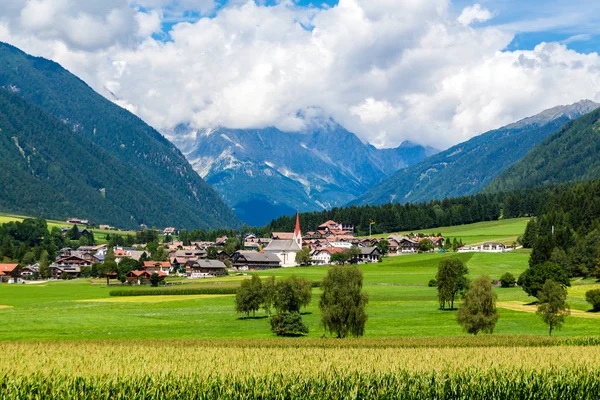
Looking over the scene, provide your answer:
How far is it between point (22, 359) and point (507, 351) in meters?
28.9

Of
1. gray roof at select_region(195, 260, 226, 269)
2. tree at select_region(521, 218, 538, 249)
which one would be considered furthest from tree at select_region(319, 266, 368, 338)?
tree at select_region(521, 218, 538, 249)

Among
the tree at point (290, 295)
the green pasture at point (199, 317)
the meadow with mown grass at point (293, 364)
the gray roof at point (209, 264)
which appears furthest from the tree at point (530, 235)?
the tree at point (290, 295)

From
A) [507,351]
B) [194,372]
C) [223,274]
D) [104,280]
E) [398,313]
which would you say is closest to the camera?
[194,372]

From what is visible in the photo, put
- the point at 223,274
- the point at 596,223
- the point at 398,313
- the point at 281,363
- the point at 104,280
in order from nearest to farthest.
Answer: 1. the point at 281,363
2. the point at 398,313
3. the point at 596,223
4. the point at 104,280
5. the point at 223,274

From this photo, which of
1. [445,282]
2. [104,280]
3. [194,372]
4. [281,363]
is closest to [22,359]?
[194,372]

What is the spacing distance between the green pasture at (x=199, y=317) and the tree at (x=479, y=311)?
1597 mm

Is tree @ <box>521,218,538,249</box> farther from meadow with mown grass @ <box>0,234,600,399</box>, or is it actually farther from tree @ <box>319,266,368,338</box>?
tree @ <box>319,266,368,338</box>

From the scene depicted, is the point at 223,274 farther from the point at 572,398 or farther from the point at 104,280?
the point at 572,398

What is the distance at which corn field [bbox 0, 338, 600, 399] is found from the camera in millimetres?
30453

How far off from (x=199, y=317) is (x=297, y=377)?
57994 mm

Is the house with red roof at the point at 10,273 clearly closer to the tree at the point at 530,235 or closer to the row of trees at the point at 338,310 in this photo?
the row of trees at the point at 338,310

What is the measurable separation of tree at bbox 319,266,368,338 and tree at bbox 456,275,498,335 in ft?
34.2

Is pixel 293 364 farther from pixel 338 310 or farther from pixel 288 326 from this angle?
pixel 288 326

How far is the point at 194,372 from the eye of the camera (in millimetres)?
33000
